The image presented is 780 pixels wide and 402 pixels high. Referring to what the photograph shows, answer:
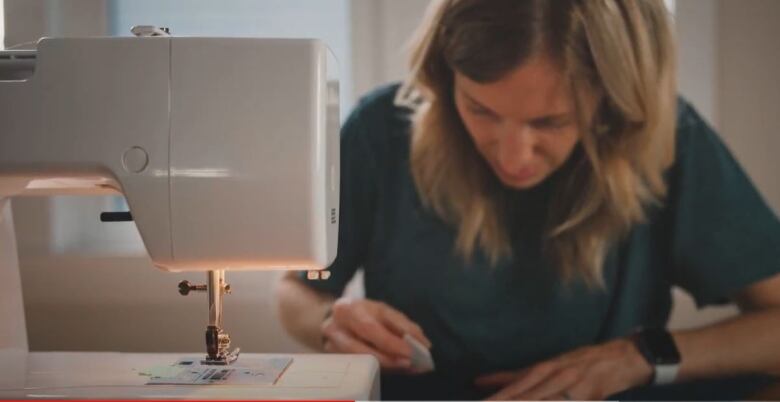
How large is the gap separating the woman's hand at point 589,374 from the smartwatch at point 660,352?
0.01 meters

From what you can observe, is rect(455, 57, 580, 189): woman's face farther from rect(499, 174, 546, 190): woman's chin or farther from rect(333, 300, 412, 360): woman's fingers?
rect(333, 300, 412, 360): woman's fingers

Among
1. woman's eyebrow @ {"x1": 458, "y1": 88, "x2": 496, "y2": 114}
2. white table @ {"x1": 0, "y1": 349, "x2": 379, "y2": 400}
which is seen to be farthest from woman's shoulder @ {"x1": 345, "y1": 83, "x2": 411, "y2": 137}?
white table @ {"x1": 0, "y1": 349, "x2": 379, "y2": 400}

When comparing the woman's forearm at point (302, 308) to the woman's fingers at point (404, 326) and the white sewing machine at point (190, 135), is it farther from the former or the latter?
the white sewing machine at point (190, 135)

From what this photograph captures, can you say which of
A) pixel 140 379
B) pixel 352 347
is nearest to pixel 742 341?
pixel 352 347

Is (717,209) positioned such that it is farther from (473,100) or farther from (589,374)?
(473,100)

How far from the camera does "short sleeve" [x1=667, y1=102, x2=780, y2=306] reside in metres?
1.49

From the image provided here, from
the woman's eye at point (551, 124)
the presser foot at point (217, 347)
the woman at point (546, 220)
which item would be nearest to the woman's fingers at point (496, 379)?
the woman at point (546, 220)

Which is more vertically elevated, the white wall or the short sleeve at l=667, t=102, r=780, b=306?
the white wall

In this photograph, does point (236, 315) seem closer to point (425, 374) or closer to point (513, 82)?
point (425, 374)

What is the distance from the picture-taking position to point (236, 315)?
1590mm

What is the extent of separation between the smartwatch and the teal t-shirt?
0.07ft

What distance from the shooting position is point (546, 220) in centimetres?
151

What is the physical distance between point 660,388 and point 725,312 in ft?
0.65

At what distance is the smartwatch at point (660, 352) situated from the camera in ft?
4.98
